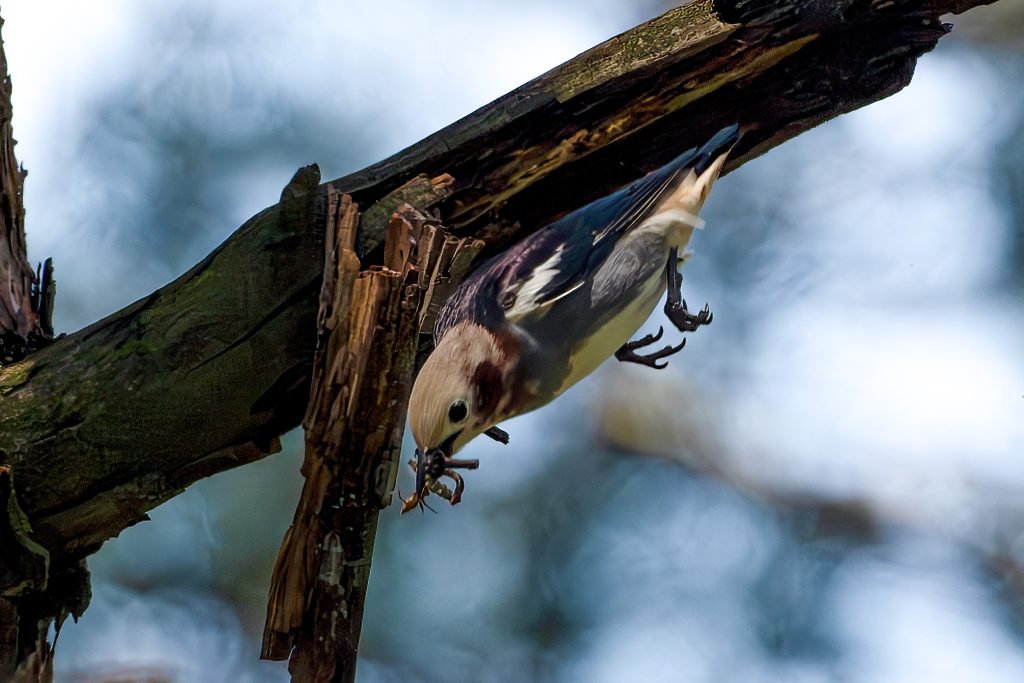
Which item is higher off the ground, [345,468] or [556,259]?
[556,259]

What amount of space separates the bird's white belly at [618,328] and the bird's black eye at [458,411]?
0.10m

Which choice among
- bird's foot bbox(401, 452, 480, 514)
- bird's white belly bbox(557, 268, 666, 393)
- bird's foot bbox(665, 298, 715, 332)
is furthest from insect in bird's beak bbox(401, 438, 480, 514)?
bird's foot bbox(665, 298, 715, 332)

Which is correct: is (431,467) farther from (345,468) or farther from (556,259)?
(556,259)

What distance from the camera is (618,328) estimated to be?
101cm

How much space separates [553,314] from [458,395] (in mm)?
122

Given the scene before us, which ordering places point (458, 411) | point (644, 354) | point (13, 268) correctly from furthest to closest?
point (13, 268) → point (644, 354) → point (458, 411)

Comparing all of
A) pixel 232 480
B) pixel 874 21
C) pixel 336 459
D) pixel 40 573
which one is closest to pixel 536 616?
pixel 232 480

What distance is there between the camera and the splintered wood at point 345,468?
0.99 metres

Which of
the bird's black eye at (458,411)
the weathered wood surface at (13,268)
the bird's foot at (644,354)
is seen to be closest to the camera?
the bird's black eye at (458,411)

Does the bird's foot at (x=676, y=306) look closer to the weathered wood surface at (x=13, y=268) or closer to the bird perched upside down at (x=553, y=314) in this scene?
the bird perched upside down at (x=553, y=314)

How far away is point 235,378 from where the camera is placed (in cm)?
122

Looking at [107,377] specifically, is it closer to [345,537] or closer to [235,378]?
[235,378]

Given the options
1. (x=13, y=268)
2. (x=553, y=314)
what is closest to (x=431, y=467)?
(x=553, y=314)

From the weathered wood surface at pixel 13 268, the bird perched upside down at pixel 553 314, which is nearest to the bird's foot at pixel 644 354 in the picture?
the bird perched upside down at pixel 553 314
